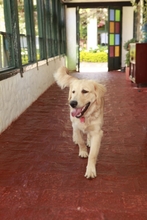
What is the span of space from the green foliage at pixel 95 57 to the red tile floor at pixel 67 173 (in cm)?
1249

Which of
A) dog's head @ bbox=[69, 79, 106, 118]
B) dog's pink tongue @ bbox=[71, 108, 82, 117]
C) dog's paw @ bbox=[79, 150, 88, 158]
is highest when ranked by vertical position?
dog's head @ bbox=[69, 79, 106, 118]

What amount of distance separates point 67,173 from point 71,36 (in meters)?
9.59

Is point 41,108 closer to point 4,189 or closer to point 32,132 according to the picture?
point 32,132

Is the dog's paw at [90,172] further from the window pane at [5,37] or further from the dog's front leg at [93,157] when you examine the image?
the window pane at [5,37]

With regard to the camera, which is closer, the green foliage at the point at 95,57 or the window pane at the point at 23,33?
the window pane at the point at 23,33

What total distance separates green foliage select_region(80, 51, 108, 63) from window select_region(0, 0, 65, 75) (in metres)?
7.37

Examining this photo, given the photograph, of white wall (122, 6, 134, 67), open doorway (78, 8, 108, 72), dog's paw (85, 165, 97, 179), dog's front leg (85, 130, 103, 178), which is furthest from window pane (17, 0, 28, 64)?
open doorway (78, 8, 108, 72)

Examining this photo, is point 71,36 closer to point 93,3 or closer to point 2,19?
point 93,3

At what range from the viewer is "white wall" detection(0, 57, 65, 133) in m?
3.42

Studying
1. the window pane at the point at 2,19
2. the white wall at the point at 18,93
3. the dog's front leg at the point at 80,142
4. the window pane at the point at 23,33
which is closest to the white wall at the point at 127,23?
the white wall at the point at 18,93

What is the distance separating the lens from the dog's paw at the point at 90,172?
213cm

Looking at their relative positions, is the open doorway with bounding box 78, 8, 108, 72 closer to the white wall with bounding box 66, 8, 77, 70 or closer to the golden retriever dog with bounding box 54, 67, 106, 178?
the white wall with bounding box 66, 8, 77, 70

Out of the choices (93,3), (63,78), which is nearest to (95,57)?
(93,3)

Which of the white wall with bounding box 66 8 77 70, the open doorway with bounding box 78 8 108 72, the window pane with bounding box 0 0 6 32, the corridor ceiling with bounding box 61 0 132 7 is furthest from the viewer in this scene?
the open doorway with bounding box 78 8 108 72
